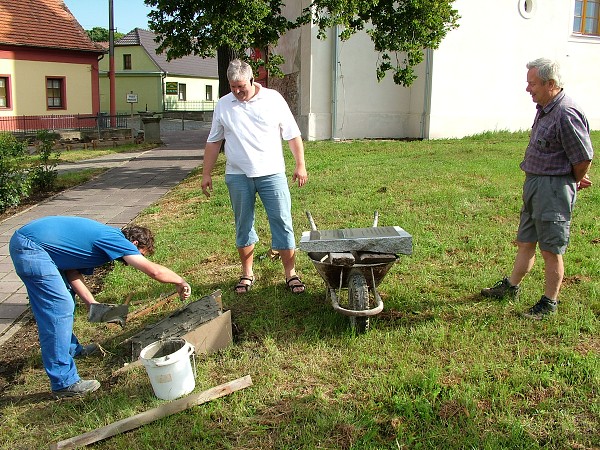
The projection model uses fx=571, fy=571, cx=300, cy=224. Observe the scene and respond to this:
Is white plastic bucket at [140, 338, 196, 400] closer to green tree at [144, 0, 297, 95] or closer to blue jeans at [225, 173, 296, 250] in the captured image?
blue jeans at [225, 173, 296, 250]

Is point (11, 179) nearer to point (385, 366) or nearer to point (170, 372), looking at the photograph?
point (170, 372)

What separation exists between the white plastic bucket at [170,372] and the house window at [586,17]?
1936 cm

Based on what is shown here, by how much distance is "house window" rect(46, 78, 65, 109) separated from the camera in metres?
28.4

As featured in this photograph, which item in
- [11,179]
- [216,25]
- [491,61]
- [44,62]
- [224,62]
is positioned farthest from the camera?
[44,62]

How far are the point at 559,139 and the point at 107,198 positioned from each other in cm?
859

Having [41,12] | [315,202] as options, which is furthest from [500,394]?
[41,12]

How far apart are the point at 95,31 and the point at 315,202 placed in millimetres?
80980

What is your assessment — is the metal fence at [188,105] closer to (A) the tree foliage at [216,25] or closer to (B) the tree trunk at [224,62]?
(B) the tree trunk at [224,62]

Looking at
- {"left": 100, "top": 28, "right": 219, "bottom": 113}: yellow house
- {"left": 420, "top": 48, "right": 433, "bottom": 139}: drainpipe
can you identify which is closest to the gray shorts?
{"left": 420, "top": 48, "right": 433, "bottom": 139}: drainpipe

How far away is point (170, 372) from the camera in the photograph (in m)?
3.36

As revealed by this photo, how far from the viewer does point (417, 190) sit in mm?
8586

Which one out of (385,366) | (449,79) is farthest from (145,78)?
(385,366)

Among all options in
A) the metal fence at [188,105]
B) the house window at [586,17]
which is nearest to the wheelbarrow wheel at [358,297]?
the house window at [586,17]

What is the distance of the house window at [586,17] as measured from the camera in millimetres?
18656
